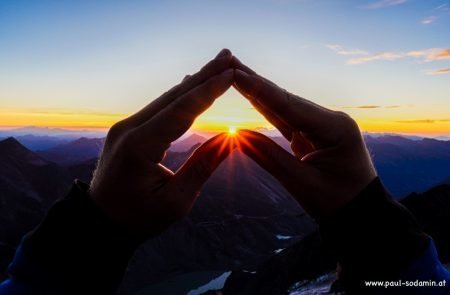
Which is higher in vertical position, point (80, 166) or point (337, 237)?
point (337, 237)

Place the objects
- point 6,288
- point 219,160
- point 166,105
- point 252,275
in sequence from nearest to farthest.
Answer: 1. point 6,288
2. point 166,105
3. point 219,160
4. point 252,275

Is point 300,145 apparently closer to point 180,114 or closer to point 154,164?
point 180,114

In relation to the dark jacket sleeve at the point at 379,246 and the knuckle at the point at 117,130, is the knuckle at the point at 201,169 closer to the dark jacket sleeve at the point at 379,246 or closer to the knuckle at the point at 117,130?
the knuckle at the point at 117,130

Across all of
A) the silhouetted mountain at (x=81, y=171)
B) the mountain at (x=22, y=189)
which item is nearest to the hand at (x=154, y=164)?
the mountain at (x=22, y=189)

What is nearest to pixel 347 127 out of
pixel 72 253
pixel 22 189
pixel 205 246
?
pixel 72 253

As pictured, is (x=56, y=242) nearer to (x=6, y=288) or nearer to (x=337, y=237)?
(x=6, y=288)

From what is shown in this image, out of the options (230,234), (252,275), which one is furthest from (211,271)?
(252,275)

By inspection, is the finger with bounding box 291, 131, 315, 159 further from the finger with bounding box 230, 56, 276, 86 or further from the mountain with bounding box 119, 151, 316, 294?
the mountain with bounding box 119, 151, 316, 294

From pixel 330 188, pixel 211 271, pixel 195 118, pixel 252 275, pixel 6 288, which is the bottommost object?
pixel 211 271
